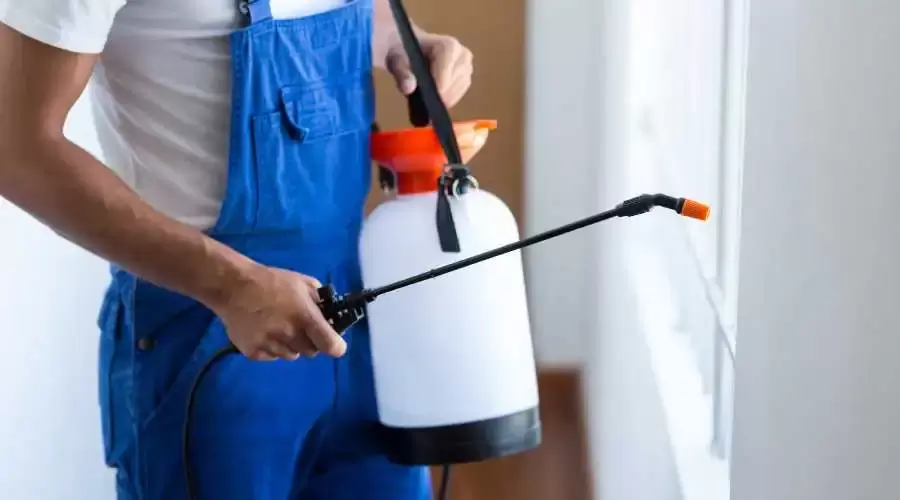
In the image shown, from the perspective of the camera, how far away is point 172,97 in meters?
1.03

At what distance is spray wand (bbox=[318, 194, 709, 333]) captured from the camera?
738 mm

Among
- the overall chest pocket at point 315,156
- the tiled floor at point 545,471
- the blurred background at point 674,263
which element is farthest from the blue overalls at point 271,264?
the tiled floor at point 545,471

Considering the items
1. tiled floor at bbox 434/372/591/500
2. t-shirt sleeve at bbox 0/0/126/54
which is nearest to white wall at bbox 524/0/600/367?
tiled floor at bbox 434/372/591/500

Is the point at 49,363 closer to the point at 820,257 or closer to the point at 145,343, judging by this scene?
the point at 145,343

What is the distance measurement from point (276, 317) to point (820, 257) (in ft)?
1.49

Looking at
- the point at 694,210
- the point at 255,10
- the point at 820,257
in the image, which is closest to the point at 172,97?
the point at 255,10

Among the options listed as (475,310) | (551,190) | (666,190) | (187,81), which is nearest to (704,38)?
(666,190)

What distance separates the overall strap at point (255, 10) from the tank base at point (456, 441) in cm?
42

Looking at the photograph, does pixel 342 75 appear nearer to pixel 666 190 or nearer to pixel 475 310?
pixel 475 310

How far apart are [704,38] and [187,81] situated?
0.74 m

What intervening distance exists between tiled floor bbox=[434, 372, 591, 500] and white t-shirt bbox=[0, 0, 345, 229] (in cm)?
156

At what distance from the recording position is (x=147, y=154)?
41.2 inches

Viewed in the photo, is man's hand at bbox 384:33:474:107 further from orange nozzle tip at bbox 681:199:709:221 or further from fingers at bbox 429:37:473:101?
orange nozzle tip at bbox 681:199:709:221

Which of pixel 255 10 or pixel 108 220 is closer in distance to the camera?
pixel 108 220
